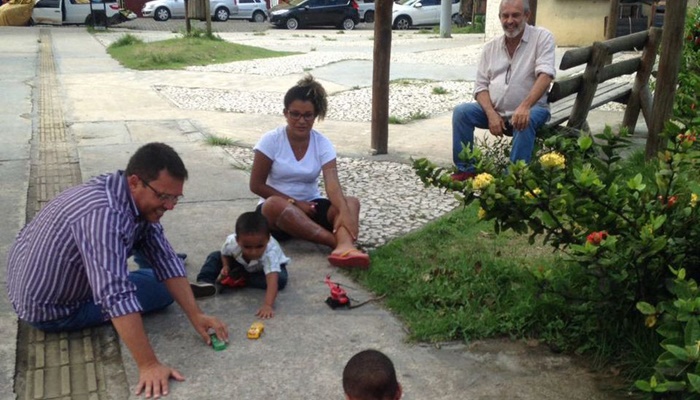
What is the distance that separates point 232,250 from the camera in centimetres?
410

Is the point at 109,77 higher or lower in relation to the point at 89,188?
lower

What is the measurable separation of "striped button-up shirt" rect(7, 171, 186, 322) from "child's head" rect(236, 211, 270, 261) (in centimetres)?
45

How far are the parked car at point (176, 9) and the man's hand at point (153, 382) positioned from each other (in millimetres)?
32094

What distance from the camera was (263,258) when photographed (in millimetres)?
3977

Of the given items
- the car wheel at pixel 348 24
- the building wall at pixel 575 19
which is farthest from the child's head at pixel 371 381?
the car wheel at pixel 348 24

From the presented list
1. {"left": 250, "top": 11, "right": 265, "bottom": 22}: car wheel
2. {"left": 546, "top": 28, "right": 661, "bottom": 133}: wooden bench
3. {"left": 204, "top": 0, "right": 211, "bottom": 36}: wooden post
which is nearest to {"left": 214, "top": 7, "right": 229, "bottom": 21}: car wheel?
{"left": 250, "top": 11, "right": 265, "bottom": 22}: car wheel

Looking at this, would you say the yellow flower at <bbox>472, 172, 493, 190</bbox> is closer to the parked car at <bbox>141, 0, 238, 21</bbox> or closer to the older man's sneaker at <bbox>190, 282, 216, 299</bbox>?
the older man's sneaker at <bbox>190, 282, 216, 299</bbox>

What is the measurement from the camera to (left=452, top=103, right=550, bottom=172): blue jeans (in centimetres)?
568

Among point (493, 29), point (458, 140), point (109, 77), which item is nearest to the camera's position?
point (458, 140)

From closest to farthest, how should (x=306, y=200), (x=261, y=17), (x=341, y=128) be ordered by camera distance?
(x=306, y=200)
(x=341, y=128)
(x=261, y=17)

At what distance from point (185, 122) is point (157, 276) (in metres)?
5.54

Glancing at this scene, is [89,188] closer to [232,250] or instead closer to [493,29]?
[232,250]

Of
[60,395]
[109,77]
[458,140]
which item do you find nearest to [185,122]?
[458,140]

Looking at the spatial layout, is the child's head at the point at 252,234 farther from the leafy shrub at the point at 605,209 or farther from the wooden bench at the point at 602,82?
the wooden bench at the point at 602,82
